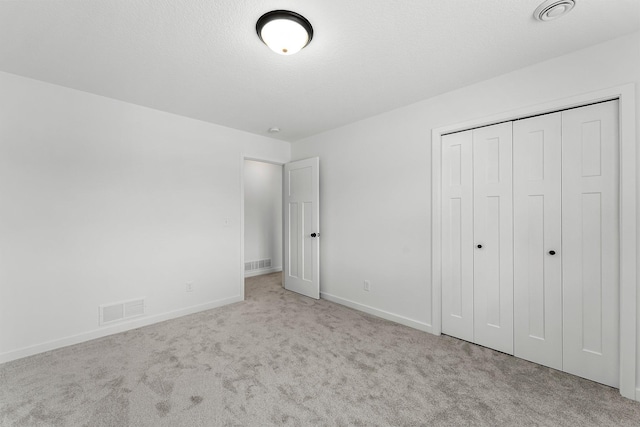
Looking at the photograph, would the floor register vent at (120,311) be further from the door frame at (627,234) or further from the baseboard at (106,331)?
the door frame at (627,234)

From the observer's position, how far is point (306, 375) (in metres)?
2.13

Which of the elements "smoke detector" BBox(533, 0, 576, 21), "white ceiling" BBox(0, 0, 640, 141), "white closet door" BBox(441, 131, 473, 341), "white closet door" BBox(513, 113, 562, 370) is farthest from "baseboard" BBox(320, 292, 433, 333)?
"smoke detector" BBox(533, 0, 576, 21)

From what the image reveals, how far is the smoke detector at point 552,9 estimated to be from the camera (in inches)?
Result: 62.5

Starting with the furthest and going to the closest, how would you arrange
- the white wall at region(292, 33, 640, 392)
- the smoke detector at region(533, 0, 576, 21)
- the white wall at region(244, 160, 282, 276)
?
the white wall at region(244, 160, 282, 276), the white wall at region(292, 33, 640, 392), the smoke detector at region(533, 0, 576, 21)

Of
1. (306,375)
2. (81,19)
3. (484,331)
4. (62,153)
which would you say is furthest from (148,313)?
(484,331)

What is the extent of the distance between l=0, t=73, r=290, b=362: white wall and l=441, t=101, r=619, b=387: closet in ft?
9.60

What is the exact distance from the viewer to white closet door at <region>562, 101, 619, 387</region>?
1.96 meters

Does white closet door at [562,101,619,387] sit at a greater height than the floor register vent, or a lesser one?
greater

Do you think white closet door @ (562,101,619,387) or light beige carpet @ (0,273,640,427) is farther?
white closet door @ (562,101,619,387)

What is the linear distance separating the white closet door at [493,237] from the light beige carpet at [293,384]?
0.75ft

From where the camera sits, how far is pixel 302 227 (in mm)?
4270

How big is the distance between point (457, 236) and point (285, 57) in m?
2.31

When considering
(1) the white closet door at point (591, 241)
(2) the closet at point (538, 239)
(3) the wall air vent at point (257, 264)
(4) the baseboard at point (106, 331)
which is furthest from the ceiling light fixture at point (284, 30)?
(3) the wall air vent at point (257, 264)

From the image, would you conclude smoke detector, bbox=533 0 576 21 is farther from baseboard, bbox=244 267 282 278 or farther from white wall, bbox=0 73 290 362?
baseboard, bbox=244 267 282 278
